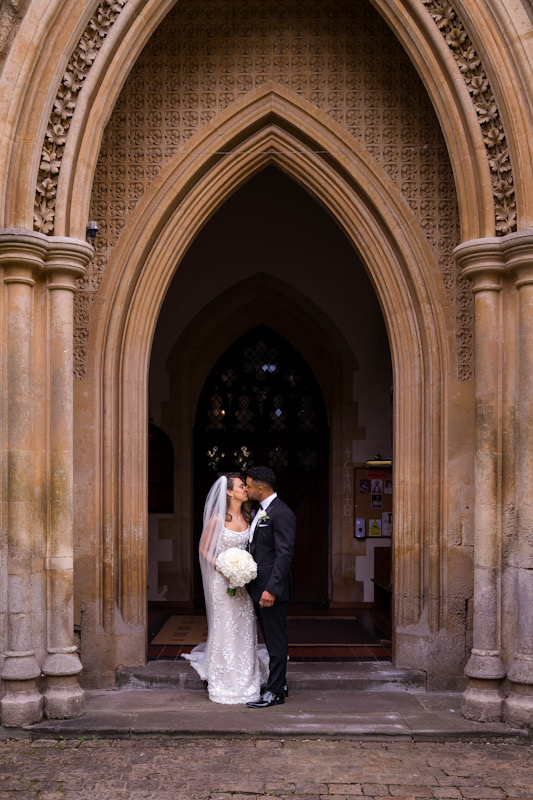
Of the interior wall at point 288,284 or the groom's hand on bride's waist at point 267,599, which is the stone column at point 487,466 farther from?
the interior wall at point 288,284

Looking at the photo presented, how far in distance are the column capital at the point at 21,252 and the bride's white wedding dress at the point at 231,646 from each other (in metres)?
2.36

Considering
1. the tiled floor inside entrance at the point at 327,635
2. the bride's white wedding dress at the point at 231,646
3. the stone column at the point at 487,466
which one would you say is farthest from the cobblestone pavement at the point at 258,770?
the tiled floor inside entrance at the point at 327,635

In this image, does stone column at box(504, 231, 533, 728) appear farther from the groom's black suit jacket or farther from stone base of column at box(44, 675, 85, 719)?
stone base of column at box(44, 675, 85, 719)

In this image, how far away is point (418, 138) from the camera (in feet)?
23.9

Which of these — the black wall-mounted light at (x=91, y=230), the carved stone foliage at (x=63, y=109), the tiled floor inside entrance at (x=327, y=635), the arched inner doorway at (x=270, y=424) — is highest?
the carved stone foliage at (x=63, y=109)

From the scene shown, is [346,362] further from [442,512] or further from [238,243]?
[442,512]

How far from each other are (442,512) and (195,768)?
2716 mm

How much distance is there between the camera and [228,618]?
660cm

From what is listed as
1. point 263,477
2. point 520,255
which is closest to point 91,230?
point 263,477

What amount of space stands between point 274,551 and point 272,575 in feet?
0.84

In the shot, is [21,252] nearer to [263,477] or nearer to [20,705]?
[263,477]

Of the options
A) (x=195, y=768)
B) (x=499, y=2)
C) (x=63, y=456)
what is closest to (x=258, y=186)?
(x=499, y=2)

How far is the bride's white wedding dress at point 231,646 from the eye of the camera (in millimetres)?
6500

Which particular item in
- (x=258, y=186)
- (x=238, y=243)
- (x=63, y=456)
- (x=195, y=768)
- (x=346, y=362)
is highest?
(x=258, y=186)
